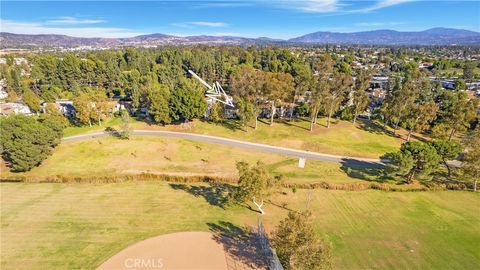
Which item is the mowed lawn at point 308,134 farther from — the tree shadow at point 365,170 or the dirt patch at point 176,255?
the dirt patch at point 176,255

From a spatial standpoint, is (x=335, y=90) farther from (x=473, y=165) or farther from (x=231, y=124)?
(x=473, y=165)

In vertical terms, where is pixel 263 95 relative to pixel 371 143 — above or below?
above

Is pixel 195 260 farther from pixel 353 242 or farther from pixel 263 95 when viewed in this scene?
pixel 263 95

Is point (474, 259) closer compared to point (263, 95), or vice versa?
point (474, 259)

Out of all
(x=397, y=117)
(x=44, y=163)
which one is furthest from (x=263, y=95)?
(x=44, y=163)

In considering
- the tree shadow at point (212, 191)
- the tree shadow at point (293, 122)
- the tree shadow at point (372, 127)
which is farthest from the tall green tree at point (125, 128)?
the tree shadow at point (372, 127)

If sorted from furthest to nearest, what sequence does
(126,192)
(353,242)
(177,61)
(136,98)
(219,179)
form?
(177,61), (136,98), (219,179), (126,192), (353,242)

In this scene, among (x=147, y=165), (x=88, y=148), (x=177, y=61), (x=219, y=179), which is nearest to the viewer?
(x=219, y=179)
